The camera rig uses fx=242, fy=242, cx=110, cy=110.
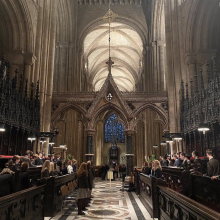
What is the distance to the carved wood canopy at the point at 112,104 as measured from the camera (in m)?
14.0

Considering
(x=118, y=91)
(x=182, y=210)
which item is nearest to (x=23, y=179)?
(x=182, y=210)

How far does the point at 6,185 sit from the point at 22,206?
44 cm

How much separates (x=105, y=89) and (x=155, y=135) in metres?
7.43

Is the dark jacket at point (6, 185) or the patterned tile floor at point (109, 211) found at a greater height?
the dark jacket at point (6, 185)

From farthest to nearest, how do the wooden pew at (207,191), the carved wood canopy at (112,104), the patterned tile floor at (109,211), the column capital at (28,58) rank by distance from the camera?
the carved wood canopy at (112,104)
the column capital at (28,58)
the patterned tile floor at (109,211)
the wooden pew at (207,191)

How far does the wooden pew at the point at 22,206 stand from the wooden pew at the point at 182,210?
2.23 m

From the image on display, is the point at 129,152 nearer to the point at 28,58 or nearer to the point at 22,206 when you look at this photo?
the point at 28,58

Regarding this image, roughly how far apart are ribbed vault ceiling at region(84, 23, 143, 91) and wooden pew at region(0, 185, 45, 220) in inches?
844

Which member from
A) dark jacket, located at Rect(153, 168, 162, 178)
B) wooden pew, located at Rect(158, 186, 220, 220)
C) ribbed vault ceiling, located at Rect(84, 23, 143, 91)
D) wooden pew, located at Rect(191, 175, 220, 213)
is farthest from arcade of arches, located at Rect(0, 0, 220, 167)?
wooden pew, located at Rect(158, 186, 220, 220)

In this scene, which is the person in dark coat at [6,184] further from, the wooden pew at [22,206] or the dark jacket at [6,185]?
the wooden pew at [22,206]

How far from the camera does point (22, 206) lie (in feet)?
12.8

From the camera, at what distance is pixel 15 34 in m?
12.1

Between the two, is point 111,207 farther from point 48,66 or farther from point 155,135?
point 155,135

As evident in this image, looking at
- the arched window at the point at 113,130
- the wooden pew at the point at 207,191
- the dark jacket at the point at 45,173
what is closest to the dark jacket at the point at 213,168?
the wooden pew at the point at 207,191
